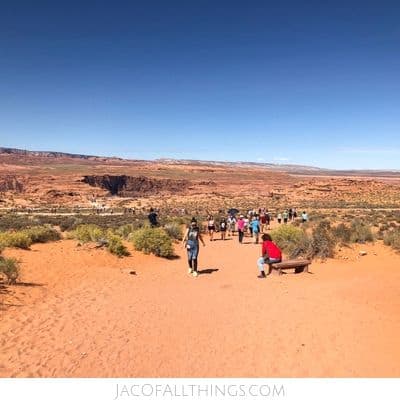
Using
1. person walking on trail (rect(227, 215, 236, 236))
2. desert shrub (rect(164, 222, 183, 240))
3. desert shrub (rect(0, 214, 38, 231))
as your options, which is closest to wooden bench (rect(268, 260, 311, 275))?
desert shrub (rect(164, 222, 183, 240))

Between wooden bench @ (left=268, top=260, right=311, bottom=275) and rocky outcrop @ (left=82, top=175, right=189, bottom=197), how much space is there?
3129 inches

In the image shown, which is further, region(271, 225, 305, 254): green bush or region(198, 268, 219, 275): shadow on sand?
region(271, 225, 305, 254): green bush

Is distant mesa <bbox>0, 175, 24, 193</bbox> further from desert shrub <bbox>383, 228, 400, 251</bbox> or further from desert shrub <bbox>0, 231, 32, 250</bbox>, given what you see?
desert shrub <bbox>383, 228, 400, 251</bbox>

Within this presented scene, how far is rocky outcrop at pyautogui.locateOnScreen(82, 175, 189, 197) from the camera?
307 feet

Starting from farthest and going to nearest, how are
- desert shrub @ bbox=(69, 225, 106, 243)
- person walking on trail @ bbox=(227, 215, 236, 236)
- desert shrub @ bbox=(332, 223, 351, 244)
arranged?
person walking on trail @ bbox=(227, 215, 236, 236) → desert shrub @ bbox=(332, 223, 351, 244) → desert shrub @ bbox=(69, 225, 106, 243)

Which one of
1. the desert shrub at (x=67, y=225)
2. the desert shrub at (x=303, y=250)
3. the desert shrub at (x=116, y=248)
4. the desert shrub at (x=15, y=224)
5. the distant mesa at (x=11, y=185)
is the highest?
the desert shrub at (x=303, y=250)

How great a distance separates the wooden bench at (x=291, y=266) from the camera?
1384 centimetres

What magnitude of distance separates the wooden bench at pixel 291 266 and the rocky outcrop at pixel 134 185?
79.5 metres

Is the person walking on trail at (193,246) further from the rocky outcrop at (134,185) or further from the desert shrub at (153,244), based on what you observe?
the rocky outcrop at (134,185)

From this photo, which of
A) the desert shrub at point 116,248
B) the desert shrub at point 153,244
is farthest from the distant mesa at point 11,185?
the desert shrub at point 116,248

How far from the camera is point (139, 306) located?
10.5 metres

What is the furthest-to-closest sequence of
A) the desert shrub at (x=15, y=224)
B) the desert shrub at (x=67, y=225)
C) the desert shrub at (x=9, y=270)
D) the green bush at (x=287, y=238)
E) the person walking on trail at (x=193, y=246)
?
the desert shrub at (x=15, y=224)
the desert shrub at (x=67, y=225)
the green bush at (x=287, y=238)
the person walking on trail at (x=193, y=246)
the desert shrub at (x=9, y=270)
